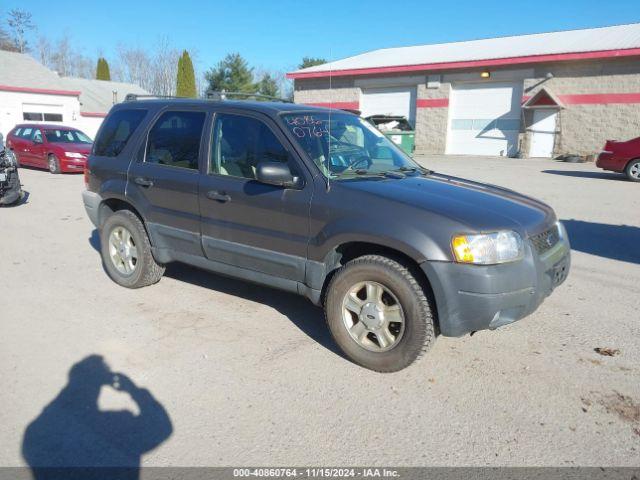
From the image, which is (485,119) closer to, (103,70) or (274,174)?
(274,174)

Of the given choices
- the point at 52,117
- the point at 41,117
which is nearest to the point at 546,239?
the point at 41,117

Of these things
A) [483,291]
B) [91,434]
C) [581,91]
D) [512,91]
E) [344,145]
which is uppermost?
[512,91]

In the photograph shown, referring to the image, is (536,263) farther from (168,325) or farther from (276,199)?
(168,325)

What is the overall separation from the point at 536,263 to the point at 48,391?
3303 millimetres

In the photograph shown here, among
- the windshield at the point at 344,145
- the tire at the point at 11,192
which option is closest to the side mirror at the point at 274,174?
the windshield at the point at 344,145

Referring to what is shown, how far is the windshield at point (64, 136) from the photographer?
17.3 metres

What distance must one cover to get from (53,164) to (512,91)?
2057cm

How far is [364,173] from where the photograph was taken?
164 inches

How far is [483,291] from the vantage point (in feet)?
10.7

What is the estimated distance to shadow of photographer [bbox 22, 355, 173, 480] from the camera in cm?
268

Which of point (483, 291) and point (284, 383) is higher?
point (483, 291)

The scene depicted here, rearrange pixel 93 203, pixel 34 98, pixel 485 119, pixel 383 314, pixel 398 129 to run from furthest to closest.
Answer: pixel 34 98, pixel 485 119, pixel 398 129, pixel 93 203, pixel 383 314

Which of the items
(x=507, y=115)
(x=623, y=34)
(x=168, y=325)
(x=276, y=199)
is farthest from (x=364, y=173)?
(x=623, y=34)

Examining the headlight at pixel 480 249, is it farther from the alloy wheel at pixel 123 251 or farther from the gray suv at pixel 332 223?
the alloy wheel at pixel 123 251
